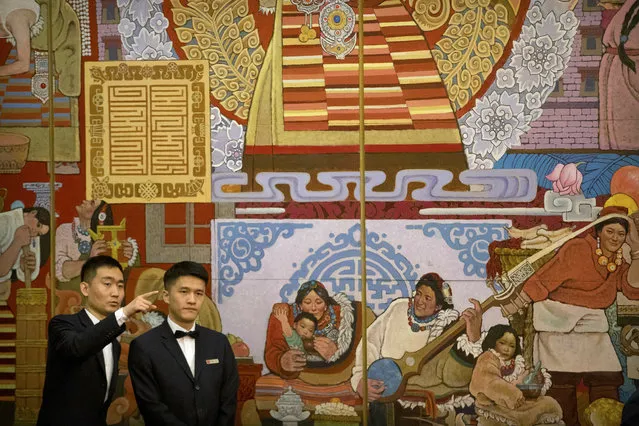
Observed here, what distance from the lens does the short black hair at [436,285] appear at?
466cm

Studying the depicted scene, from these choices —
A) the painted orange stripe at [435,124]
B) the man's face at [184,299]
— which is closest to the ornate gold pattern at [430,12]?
the painted orange stripe at [435,124]

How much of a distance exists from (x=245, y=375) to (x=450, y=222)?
4.72 ft

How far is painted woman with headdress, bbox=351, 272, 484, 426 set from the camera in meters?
4.64

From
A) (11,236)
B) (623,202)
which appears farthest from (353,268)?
(11,236)

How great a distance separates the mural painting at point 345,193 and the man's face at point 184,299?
74 centimetres

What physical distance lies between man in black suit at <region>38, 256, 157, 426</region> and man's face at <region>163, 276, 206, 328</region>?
0.26 m

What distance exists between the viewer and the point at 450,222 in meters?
4.68

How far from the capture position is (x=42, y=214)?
4.82m

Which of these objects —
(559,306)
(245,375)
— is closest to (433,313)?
(559,306)

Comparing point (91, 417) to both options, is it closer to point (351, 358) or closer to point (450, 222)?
point (351, 358)

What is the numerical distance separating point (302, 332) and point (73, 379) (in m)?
1.39

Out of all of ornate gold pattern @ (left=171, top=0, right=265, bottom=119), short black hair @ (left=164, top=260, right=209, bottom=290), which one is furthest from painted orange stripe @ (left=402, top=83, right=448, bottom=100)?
short black hair @ (left=164, top=260, right=209, bottom=290)

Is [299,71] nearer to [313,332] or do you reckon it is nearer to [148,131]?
[148,131]

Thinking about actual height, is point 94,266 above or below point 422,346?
above
